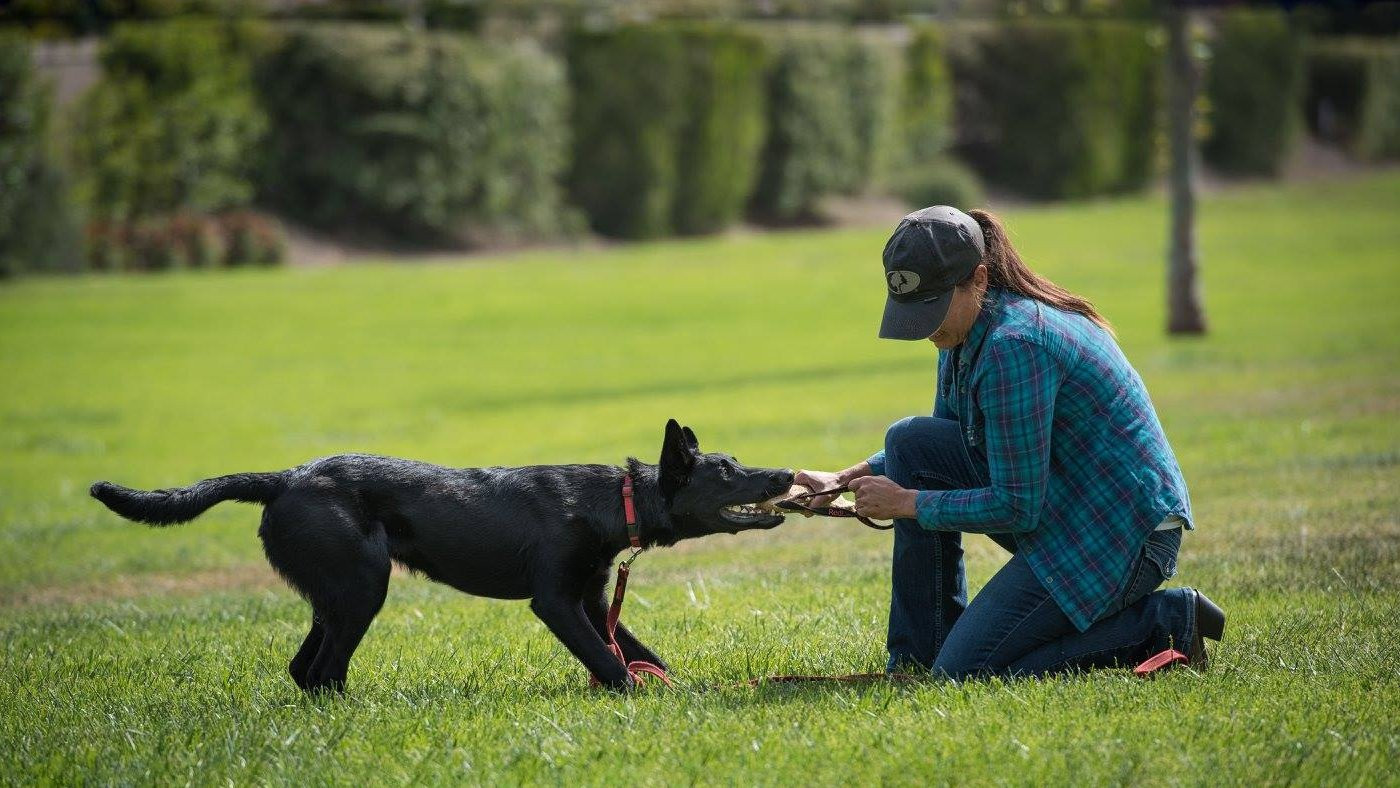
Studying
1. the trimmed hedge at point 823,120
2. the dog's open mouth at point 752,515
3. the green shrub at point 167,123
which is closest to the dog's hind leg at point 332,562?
the dog's open mouth at point 752,515

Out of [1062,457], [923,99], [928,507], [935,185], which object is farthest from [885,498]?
[923,99]

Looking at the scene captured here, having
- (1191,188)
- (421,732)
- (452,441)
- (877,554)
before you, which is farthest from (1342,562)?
(1191,188)

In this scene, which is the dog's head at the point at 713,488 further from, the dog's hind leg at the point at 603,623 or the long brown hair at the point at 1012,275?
the long brown hair at the point at 1012,275

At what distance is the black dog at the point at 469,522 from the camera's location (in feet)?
16.6

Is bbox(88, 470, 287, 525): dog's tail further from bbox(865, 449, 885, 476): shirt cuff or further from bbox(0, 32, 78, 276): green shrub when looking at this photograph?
bbox(0, 32, 78, 276): green shrub

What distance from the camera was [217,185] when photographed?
29.2 m

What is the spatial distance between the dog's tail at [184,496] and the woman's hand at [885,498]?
6.43 ft

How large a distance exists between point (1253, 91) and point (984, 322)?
44.4 metres

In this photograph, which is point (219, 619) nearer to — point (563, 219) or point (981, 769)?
point (981, 769)

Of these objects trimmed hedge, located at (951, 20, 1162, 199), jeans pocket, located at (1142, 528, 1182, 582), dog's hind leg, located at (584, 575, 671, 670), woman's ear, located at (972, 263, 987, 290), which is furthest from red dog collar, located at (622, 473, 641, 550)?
trimmed hedge, located at (951, 20, 1162, 199)

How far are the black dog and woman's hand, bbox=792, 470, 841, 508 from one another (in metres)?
0.13

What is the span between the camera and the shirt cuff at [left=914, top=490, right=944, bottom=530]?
489 cm

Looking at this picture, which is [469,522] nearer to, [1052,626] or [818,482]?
[818,482]

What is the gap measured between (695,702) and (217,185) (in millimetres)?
26518
